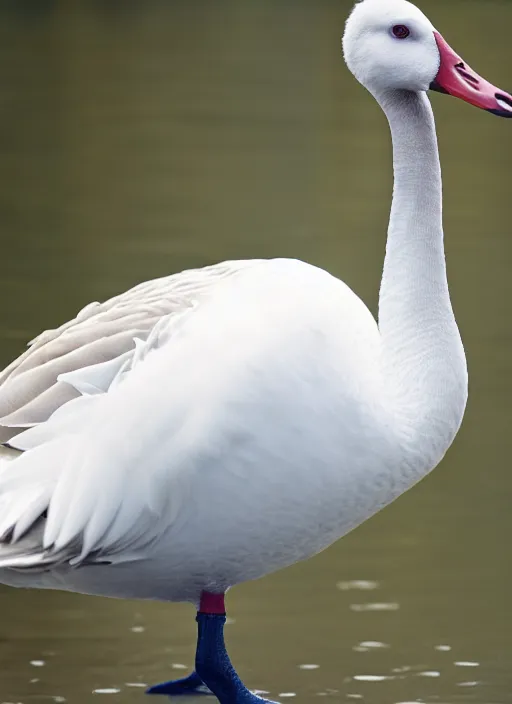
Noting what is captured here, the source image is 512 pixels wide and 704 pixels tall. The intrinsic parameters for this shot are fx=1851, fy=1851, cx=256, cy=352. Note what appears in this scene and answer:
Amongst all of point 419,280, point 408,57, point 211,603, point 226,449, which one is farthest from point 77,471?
point 408,57

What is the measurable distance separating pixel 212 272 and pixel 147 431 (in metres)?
0.67

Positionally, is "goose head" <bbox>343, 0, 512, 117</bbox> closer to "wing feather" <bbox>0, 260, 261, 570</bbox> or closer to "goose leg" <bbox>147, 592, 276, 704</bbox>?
"wing feather" <bbox>0, 260, 261, 570</bbox>

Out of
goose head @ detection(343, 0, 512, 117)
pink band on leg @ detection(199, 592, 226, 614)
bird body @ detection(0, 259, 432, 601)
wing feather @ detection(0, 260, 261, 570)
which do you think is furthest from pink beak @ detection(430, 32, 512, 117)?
pink band on leg @ detection(199, 592, 226, 614)

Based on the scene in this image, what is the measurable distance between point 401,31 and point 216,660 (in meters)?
1.67

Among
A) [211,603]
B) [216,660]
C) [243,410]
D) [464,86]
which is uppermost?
[464,86]

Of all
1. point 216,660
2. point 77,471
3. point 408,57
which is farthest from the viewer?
point 216,660

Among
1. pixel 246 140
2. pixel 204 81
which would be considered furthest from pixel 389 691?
pixel 204 81

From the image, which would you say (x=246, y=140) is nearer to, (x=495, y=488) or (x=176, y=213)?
(x=176, y=213)

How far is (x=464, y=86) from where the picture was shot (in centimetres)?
461

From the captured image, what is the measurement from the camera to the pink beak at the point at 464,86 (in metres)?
4.61

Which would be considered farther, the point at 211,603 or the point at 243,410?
the point at 211,603

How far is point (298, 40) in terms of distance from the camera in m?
24.6

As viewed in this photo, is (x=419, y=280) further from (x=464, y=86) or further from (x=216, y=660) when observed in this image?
(x=216, y=660)

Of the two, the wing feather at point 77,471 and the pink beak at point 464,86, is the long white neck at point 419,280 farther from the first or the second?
the wing feather at point 77,471
